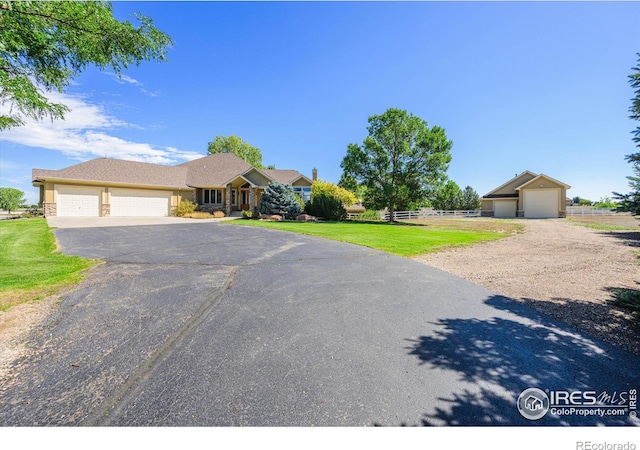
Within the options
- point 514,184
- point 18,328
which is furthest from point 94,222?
point 514,184

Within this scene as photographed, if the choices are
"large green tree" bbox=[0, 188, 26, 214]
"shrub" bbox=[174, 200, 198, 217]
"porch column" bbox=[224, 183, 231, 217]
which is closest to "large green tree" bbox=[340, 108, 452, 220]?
"porch column" bbox=[224, 183, 231, 217]

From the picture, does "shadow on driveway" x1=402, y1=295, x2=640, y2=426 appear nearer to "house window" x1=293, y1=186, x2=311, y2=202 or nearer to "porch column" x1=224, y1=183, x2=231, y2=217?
"porch column" x1=224, y1=183, x2=231, y2=217

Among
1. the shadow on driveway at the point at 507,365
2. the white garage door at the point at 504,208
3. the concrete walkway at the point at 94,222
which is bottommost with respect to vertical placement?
the shadow on driveway at the point at 507,365

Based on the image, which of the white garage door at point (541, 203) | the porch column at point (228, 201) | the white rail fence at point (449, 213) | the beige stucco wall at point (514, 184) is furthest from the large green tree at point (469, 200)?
the porch column at point (228, 201)

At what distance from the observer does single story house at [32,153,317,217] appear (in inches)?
867

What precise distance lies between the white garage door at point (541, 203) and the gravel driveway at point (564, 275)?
987 inches

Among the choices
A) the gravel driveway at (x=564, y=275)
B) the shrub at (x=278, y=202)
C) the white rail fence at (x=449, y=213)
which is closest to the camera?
the gravel driveway at (x=564, y=275)

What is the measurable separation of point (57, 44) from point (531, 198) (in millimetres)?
42014

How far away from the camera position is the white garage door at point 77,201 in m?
21.9

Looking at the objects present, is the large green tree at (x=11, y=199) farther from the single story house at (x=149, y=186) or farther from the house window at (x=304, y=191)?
the house window at (x=304, y=191)

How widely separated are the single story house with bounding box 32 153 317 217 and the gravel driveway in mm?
21977

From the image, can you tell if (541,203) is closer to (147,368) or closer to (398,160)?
(398,160)
